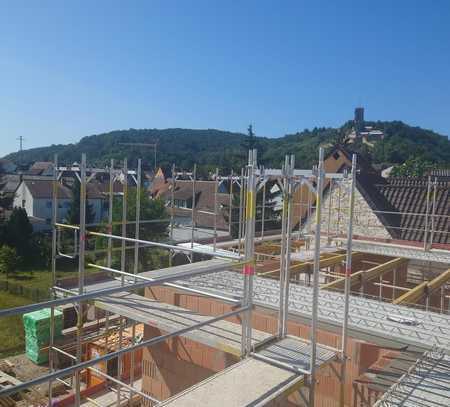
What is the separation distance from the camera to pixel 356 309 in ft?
17.2

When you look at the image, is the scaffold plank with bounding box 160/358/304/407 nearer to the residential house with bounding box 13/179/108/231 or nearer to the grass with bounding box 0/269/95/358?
the grass with bounding box 0/269/95/358

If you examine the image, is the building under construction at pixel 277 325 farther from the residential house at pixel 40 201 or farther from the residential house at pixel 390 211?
the residential house at pixel 40 201

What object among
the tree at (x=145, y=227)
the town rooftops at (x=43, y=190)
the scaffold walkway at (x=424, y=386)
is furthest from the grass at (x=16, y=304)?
the scaffold walkway at (x=424, y=386)

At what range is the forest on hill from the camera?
4804cm

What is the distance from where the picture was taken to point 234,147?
79312 mm

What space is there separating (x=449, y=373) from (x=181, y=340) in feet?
11.4

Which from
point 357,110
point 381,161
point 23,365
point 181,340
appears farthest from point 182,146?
point 181,340

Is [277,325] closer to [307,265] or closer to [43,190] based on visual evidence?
[307,265]

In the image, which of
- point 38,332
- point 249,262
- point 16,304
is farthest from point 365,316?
point 16,304

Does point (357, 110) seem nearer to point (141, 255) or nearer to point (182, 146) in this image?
point (182, 146)

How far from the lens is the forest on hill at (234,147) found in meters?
48.0

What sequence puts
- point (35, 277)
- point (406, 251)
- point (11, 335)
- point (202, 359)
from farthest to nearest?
point (35, 277) < point (11, 335) < point (406, 251) < point (202, 359)

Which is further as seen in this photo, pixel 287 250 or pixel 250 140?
pixel 250 140

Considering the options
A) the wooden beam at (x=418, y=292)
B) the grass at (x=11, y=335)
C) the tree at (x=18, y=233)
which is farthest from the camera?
the tree at (x=18, y=233)
